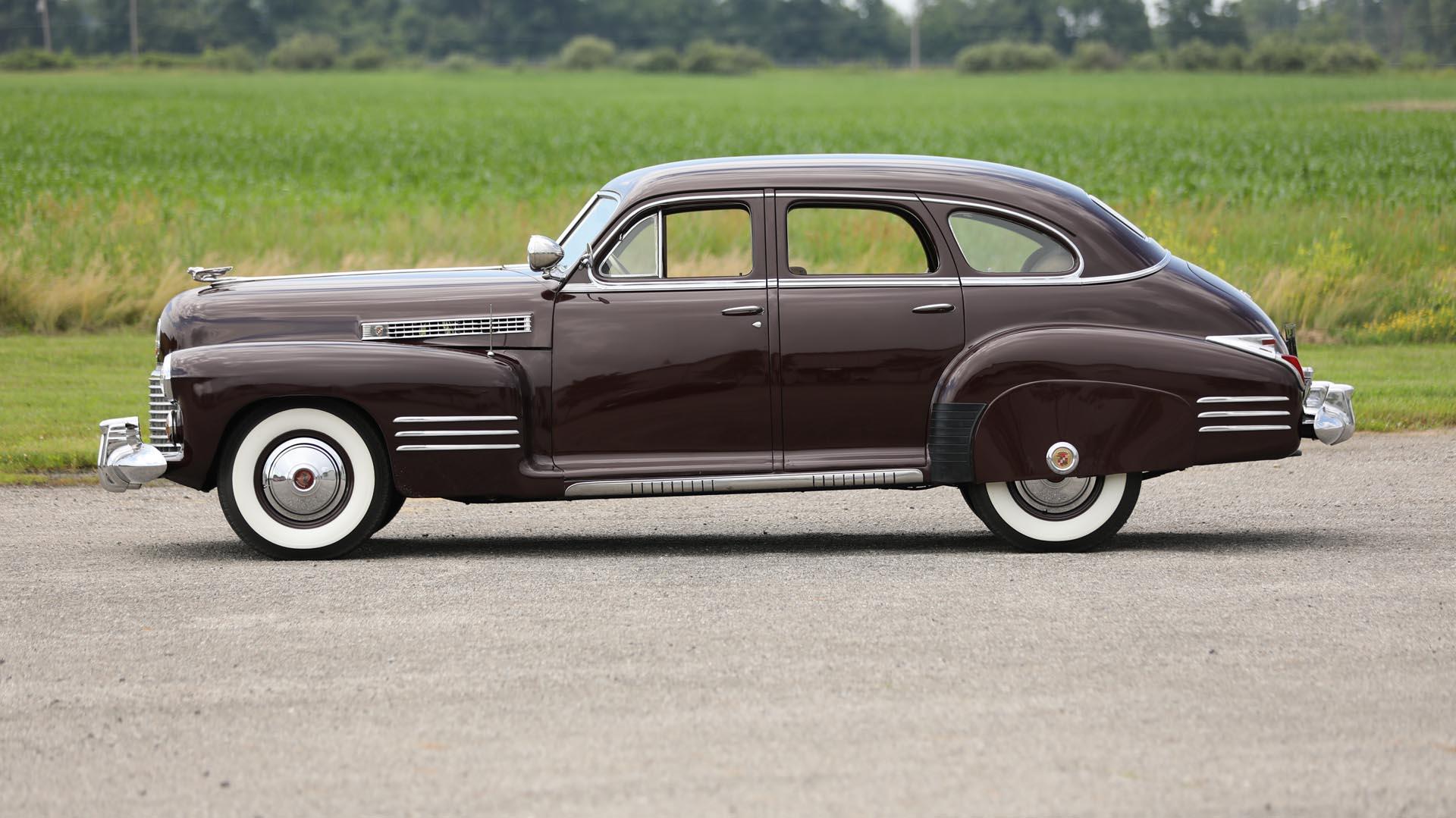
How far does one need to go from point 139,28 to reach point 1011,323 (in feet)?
438

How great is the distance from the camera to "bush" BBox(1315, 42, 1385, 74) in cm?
9950

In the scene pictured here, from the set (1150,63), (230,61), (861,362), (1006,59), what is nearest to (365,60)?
(230,61)

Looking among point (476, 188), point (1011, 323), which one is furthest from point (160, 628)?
point (476, 188)

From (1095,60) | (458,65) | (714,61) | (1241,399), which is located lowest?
(1241,399)

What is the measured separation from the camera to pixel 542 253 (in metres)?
7.50

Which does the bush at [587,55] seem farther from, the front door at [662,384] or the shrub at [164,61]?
the front door at [662,384]

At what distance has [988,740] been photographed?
474cm

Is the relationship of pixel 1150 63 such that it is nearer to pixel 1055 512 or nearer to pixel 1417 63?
pixel 1417 63

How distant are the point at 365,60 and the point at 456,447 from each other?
11196cm

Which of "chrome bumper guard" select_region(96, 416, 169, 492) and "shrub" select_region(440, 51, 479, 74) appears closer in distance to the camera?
"chrome bumper guard" select_region(96, 416, 169, 492)

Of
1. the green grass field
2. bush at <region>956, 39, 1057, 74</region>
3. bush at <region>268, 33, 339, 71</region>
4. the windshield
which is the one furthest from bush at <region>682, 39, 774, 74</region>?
the windshield

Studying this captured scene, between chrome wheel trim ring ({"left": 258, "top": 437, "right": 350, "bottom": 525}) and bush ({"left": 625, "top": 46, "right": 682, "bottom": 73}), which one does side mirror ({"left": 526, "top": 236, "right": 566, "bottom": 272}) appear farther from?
bush ({"left": 625, "top": 46, "right": 682, "bottom": 73})

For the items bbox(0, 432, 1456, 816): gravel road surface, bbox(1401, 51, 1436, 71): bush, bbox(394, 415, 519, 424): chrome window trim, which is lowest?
bbox(0, 432, 1456, 816): gravel road surface

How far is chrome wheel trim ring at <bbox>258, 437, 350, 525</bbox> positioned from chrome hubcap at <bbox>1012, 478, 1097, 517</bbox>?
3038mm
